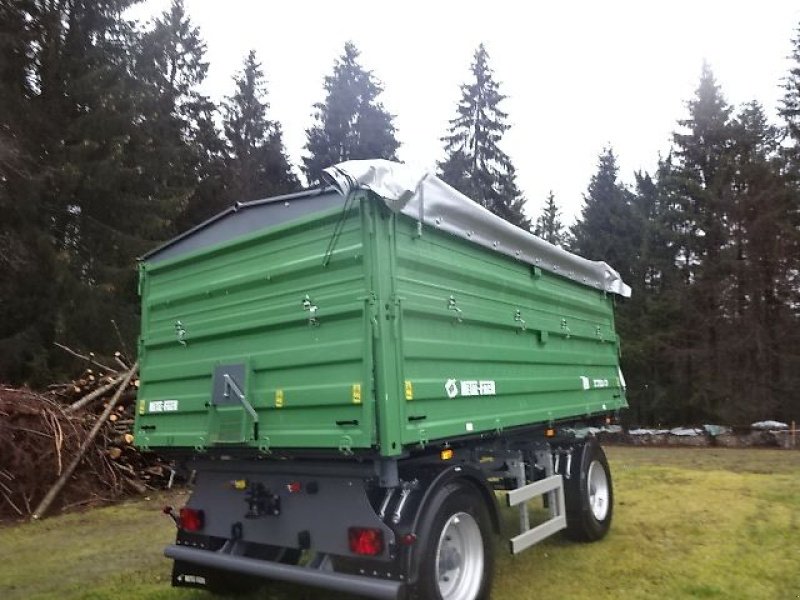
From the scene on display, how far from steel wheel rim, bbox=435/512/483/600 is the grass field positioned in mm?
687

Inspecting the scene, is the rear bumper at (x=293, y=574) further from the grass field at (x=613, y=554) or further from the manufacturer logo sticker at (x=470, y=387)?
the manufacturer logo sticker at (x=470, y=387)

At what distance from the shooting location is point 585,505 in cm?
611

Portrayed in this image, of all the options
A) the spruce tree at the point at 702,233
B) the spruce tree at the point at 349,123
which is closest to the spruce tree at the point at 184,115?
the spruce tree at the point at 349,123

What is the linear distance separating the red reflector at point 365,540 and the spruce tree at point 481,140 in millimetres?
26910

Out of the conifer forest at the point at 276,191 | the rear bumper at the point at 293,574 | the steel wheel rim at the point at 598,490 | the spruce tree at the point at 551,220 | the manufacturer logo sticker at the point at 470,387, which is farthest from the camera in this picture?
the spruce tree at the point at 551,220

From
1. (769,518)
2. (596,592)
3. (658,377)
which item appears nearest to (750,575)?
(596,592)

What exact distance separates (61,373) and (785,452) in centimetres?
1651

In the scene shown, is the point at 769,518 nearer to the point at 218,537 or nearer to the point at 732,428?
the point at 218,537

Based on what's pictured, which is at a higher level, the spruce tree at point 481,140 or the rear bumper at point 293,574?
the spruce tree at point 481,140

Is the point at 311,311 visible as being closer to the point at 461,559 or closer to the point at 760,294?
the point at 461,559

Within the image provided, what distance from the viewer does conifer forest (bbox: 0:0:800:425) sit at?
15078 millimetres

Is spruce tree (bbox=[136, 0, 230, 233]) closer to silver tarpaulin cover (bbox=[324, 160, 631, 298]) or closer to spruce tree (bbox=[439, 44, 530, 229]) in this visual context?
spruce tree (bbox=[439, 44, 530, 229])

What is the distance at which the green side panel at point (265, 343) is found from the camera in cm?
377

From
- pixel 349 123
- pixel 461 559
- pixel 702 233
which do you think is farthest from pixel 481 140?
pixel 461 559
